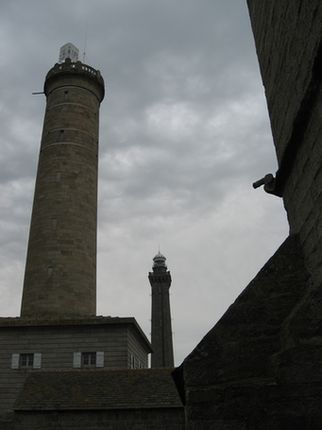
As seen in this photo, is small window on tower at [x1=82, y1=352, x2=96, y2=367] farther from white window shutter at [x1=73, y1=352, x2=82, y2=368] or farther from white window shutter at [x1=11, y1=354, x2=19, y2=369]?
white window shutter at [x1=11, y1=354, x2=19, y2=369]

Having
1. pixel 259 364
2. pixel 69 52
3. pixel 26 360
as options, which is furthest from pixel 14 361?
pixel 69 52

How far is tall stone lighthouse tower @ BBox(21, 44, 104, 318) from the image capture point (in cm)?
2175

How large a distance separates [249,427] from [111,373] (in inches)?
483

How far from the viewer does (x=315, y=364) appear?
3.35 metres

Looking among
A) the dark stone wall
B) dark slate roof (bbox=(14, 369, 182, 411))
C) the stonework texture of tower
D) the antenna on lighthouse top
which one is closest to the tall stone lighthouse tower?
the antenna on lighthouse top

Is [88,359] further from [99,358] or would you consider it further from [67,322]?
[67,322]

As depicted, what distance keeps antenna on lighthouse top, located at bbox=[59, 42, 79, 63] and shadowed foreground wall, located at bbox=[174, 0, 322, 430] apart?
27.1 metres

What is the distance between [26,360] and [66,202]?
8306 millimetres

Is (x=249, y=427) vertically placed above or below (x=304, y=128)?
below

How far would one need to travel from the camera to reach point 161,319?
170 ft

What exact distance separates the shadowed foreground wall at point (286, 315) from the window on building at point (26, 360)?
15.1 meters

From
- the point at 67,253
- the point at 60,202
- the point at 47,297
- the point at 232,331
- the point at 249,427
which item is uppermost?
the point at 60,202

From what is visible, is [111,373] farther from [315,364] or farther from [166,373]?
[315,364]

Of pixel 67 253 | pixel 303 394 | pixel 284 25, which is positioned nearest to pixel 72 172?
pixel 67 253
